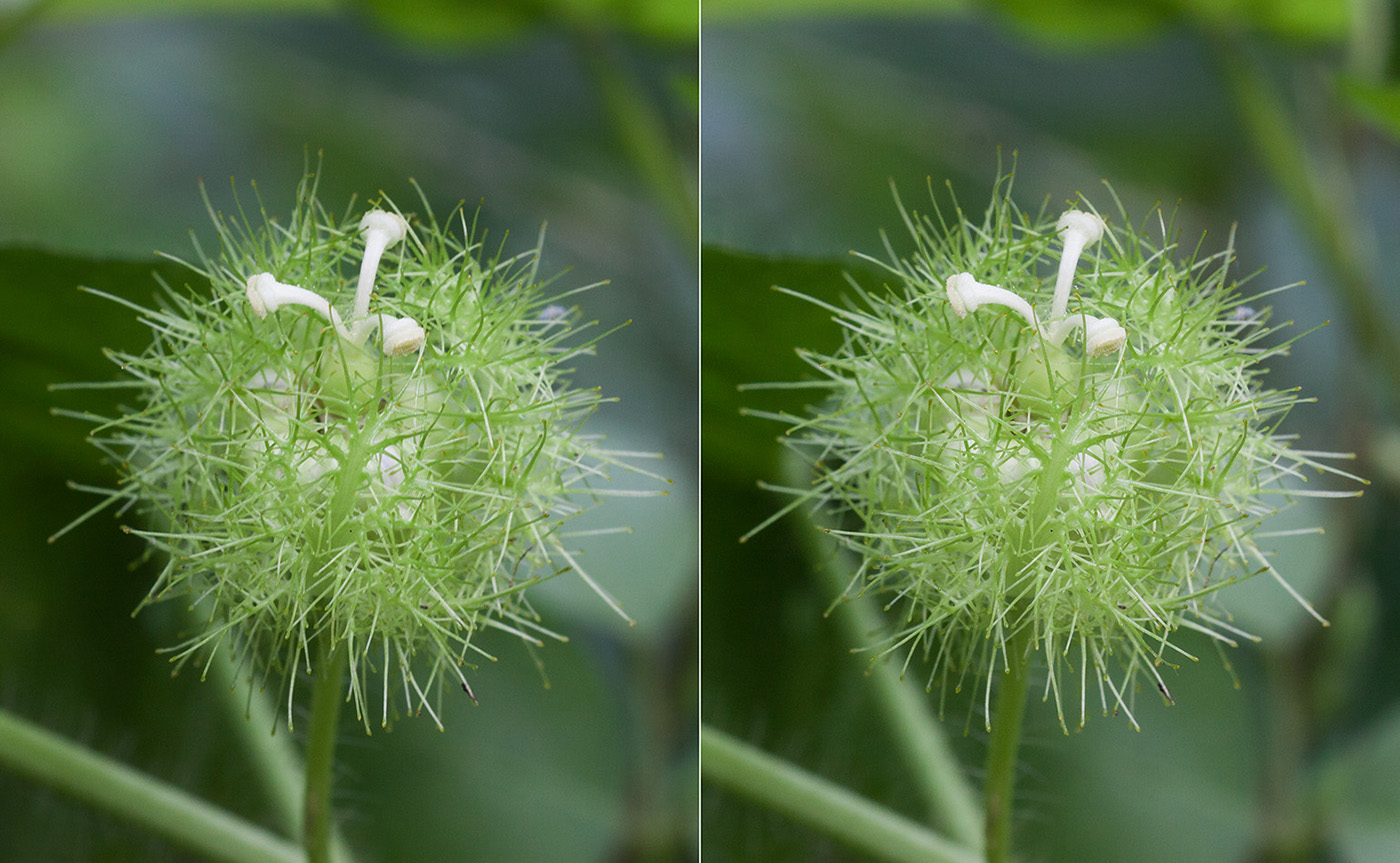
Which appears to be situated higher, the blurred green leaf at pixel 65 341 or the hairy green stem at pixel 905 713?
the blurred green leaf at pixel 65 341

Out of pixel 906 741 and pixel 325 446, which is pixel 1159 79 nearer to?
pixel 906 741

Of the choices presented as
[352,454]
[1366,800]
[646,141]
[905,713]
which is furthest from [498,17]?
[1366,800]

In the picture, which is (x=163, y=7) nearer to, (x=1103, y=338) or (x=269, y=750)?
(x=269, y=750)

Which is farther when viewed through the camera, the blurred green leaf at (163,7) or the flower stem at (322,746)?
the blurred green leaf at (163,7)

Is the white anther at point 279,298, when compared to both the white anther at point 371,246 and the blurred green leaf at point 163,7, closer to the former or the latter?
the white anther at point 371,246

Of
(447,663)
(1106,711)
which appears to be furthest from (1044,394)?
(447,663)

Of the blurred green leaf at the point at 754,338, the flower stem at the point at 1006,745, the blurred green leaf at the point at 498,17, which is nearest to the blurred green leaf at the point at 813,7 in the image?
the blurred green leaf at the point at 498,17

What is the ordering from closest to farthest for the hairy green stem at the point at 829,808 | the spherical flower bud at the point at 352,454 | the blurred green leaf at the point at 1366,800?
the spherical flower bud at the point at 352,454 < the hairy green stem at the point at 829,808 < the blurred green leaf at the point at 1366,800
